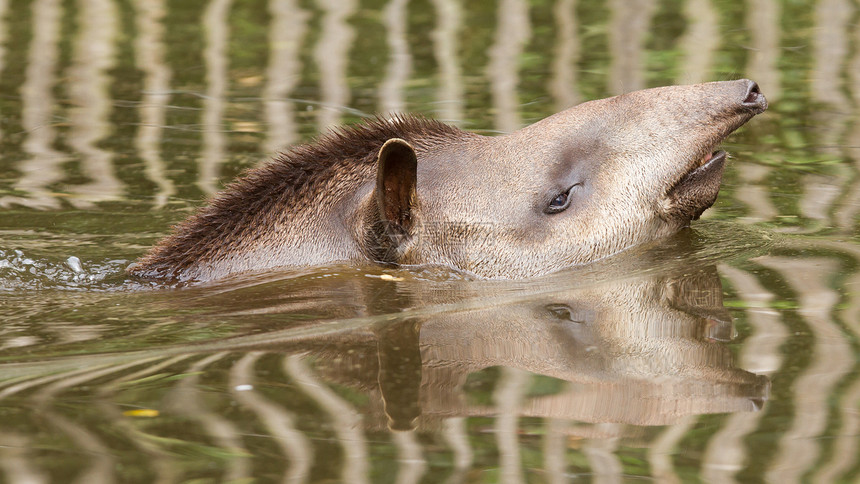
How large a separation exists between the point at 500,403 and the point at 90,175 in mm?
6831

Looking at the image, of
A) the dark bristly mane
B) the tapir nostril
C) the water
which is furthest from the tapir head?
the dark bristly mane

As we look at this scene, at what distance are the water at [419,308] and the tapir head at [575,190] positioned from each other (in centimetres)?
21

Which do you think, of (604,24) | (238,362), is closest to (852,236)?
(238,362)

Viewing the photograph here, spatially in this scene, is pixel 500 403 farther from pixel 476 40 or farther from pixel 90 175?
pixel 476 40

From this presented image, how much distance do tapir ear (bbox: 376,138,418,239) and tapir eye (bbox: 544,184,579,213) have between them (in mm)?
852

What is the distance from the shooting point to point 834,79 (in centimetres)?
1243

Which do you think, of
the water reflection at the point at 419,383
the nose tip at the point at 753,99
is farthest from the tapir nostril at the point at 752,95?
the water reflection at the point at 419,383

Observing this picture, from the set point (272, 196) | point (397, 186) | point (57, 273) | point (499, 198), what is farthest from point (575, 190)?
→ point (57, 273)

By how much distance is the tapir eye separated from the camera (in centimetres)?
722

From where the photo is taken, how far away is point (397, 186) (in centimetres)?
698

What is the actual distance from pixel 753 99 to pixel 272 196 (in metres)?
3.17

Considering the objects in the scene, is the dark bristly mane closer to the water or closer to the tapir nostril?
the water

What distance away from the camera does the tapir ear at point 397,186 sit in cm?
673

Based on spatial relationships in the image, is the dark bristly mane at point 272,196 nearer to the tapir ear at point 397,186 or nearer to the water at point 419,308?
the water at point 419,308
